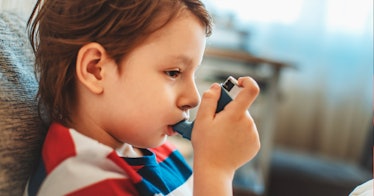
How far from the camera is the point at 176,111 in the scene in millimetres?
640

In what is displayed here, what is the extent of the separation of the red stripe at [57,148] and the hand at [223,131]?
16 centimetres

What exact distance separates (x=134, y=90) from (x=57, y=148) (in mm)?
126

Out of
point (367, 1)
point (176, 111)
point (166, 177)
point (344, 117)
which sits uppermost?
point (367, 1)

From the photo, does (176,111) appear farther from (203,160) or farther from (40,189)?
(40,189)

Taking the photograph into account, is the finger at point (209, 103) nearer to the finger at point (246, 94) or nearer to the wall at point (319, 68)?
the finger at point (246, 94)

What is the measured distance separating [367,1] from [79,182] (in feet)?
6.94

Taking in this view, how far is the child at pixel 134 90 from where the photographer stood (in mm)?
598

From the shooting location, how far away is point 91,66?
2.04ft

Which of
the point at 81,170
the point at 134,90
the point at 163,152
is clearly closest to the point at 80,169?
the point at 81,170

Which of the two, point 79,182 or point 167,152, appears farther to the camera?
point 167,152

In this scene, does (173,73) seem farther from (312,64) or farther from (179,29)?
(312,64)

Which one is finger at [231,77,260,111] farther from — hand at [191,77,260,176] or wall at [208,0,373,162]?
wall at [208,0,373,162]

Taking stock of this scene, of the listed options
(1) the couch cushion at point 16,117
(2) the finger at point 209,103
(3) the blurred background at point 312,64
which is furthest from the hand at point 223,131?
(3) the blurred background at point 312,64

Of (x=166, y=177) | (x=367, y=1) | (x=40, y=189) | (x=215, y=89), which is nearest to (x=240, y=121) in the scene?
(x=215, y=89)
